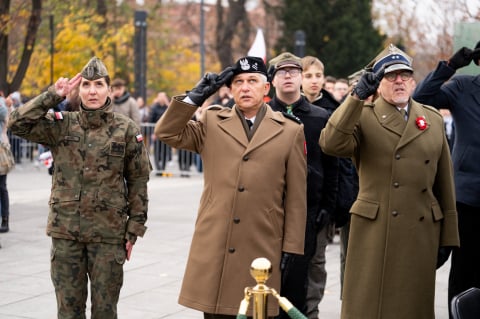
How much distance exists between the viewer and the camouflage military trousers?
6.09 meters

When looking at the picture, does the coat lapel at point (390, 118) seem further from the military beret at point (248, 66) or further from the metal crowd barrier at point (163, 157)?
the metal crowd barrier at point (163, 157)

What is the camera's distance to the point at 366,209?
20.3 feet

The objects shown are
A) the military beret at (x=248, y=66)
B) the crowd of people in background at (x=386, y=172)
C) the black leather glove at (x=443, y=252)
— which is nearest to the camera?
the military beret at (x=248, y=66)

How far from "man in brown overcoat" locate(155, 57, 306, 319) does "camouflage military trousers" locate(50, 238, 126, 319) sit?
680mm

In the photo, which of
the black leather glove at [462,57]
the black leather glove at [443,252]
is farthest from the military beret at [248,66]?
the black leather glove at [443,252]

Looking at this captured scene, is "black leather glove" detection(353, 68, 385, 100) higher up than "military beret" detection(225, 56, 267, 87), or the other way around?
"military beret" detection(225, 56, 267, 87)

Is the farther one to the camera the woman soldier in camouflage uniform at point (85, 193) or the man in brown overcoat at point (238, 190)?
the woman soldier in camouflage uniform at point (85, 193)

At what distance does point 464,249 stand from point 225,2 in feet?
113

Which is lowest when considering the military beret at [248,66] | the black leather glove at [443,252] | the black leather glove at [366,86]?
the black leather glove at [443,252]

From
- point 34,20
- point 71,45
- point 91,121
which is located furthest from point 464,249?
point 71,45

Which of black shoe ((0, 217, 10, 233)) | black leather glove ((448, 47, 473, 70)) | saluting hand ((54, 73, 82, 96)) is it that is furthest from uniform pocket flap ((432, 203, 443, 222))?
black shoe ((0, 217, 10, 233))

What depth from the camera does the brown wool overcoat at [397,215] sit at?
20.0 ft

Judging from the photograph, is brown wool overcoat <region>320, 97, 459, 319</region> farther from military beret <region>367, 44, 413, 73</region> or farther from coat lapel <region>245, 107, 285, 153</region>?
coat lapel <region>245, 107, 285, 153</region>

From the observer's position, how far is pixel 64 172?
6.14 meters
